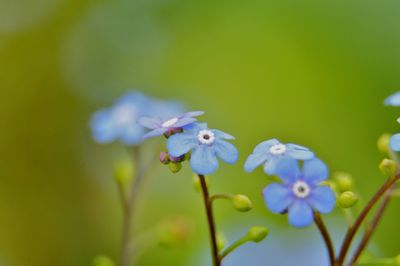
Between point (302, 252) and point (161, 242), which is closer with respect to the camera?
point (161, 242)

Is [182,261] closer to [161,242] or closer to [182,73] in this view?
[161,242]

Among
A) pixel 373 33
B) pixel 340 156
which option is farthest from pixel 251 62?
pixel 340 156

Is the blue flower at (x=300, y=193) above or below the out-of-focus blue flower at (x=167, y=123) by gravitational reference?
below

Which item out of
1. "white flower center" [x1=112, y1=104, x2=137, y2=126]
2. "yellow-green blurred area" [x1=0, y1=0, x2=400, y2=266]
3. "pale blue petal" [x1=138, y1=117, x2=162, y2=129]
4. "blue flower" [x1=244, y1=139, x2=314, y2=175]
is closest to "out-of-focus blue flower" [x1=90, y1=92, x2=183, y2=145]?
"white flower center" [x1=112, y1=104, x2=137, y2=126]

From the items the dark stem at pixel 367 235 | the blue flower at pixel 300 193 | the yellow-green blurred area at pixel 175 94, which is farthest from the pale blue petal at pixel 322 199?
the yellow-green blurred area at pixel 175 94

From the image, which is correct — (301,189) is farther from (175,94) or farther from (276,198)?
(175,94)

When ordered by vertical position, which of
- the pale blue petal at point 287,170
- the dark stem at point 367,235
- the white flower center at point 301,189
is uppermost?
the pale blue petal at point 287,170

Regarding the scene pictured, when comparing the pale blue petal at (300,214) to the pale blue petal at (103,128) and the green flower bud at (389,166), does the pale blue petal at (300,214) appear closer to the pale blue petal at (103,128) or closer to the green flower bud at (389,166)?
the green flower bud at (389,166)

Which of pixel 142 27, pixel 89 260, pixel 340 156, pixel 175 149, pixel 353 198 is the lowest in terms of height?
pixel 89 260
